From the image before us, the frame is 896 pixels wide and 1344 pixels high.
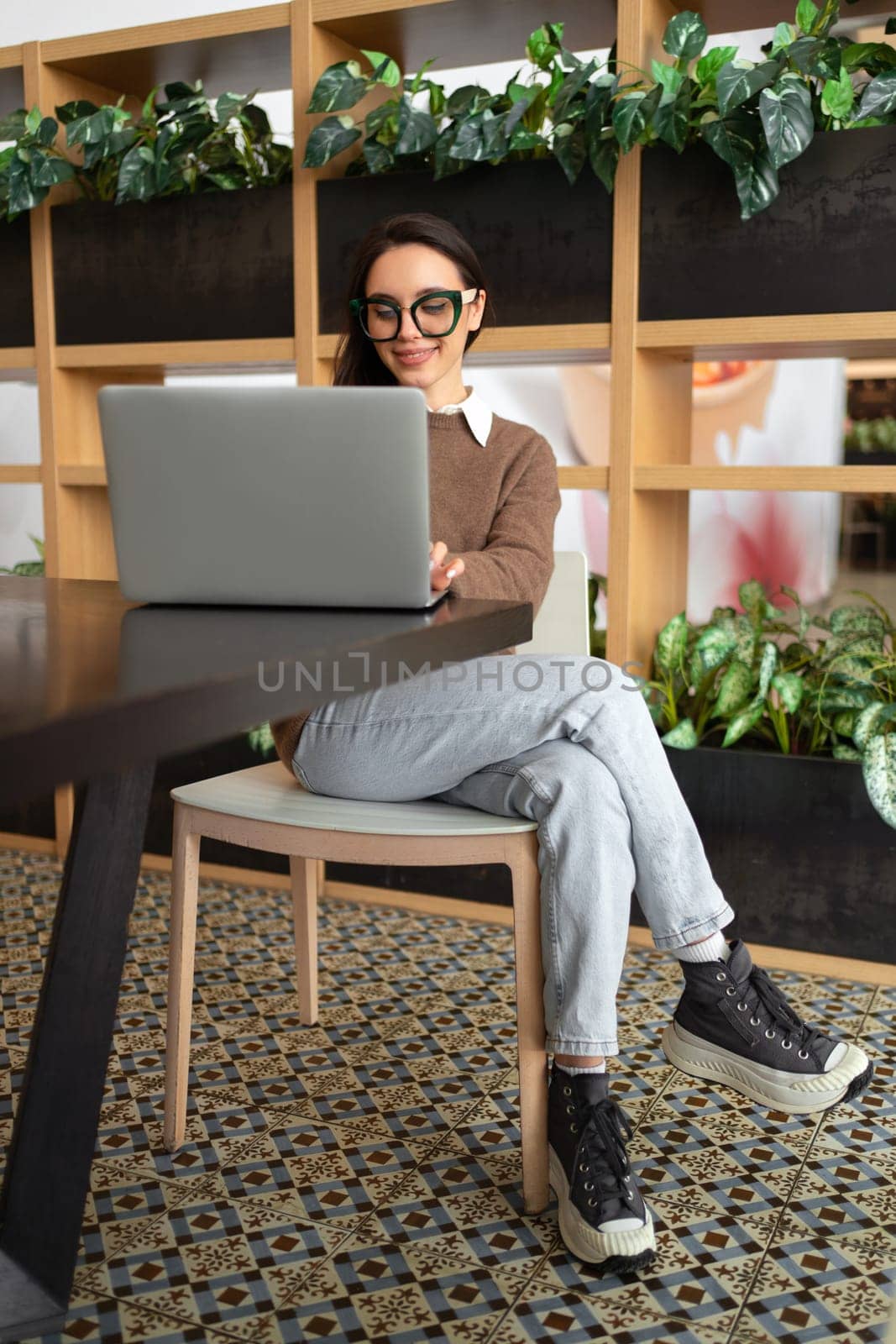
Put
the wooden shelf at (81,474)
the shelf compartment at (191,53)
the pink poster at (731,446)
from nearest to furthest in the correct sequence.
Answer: the shelf compartment at (191,53), the wooden shelf at (81,474), the pink poster at (731,446)

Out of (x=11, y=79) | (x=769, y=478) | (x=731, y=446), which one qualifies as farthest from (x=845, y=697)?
(x=731, y=446)

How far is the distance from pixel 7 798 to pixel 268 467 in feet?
2.00

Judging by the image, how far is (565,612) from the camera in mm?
1917

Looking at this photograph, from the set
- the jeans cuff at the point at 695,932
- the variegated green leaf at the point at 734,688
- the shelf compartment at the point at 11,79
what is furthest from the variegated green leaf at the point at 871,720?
the shelf compartment at the point at 11,79

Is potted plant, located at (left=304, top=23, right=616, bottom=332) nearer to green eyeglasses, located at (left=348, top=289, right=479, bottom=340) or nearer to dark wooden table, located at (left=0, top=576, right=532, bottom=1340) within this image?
green eyeglasses, located at (left=348, top=289, right=479, bottom=340)

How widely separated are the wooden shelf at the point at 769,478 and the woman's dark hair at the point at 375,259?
59cm

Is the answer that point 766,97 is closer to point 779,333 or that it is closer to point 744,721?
point 779,333

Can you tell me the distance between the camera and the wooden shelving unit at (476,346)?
7.54 feet

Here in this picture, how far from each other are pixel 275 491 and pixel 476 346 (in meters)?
1.32

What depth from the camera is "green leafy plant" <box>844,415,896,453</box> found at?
213 inches

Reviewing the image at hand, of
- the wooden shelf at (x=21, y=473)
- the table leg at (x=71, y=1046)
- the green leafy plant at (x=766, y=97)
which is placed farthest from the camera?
the wooden shelf at (x=21, y=473)

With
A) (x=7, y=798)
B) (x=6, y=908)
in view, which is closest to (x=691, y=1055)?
(x=7, y=798)

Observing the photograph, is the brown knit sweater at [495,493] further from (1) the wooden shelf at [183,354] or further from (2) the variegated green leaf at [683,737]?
(1) the wooden shelf at [183,354]

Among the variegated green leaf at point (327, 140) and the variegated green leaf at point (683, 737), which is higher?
the variegated green leaf at point (327, 140)
